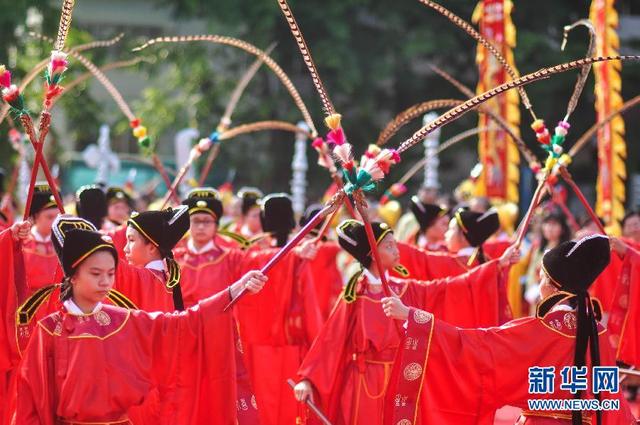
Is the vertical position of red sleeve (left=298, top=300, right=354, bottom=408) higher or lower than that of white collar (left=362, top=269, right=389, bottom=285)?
lower

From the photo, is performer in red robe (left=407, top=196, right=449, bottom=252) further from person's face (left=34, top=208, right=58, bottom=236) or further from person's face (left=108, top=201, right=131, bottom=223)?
person's face (left=34, top=208, right=58, bottom=236)

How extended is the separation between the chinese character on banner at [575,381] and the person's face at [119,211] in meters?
5.32

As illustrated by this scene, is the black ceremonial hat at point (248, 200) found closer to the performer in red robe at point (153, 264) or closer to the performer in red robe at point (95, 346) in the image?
the performer in red robe at point (153, 264)

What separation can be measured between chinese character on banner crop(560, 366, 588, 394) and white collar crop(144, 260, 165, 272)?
2.33 m

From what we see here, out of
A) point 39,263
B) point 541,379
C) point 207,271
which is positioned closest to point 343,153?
point 541,379

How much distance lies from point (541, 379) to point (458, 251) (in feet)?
11.4

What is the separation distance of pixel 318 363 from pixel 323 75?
1585 centimetres

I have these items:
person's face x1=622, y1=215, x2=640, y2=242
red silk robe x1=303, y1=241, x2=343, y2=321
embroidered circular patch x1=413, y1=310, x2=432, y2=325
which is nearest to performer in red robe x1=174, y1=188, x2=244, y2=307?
red silk robe x1=303, y1=241, x2=343, y2=321

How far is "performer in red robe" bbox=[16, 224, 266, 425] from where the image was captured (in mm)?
4969

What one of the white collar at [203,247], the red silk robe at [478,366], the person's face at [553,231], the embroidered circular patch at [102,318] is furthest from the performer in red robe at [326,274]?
the embroidered circular patch at [102,318]

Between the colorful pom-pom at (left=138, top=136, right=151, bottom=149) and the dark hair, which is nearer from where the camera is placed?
the colorful pom-pom at (left=138, top=136, right=151, bottom=149)

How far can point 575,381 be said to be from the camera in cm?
545

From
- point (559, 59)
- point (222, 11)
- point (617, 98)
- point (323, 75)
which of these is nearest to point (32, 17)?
point (222, 11)

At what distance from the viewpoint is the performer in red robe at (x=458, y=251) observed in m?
8.71
